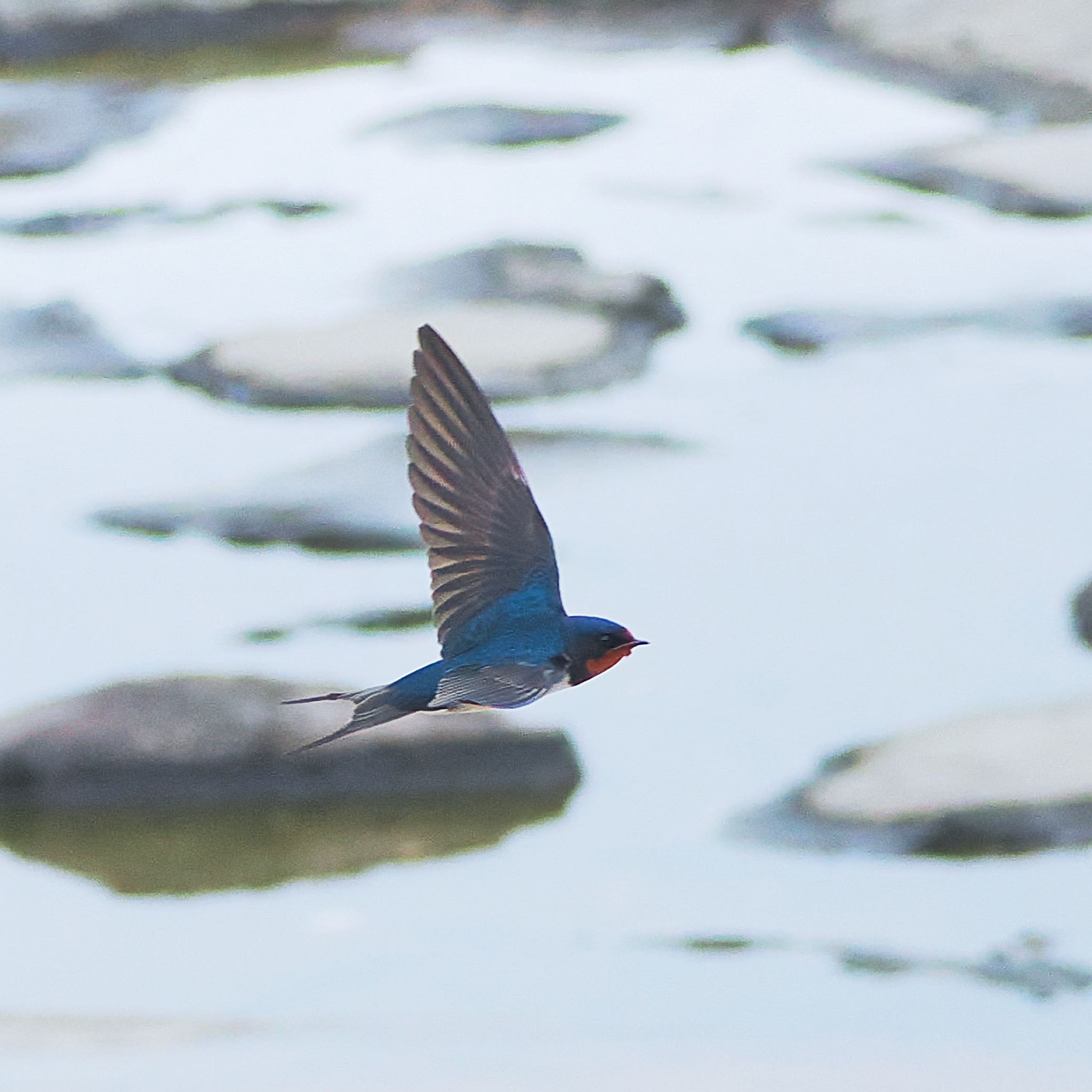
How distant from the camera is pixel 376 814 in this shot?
2123 millimetres

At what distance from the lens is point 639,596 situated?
2.54 metres

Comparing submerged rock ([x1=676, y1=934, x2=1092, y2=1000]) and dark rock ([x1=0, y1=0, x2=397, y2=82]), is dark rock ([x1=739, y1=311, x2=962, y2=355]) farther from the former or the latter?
dark rock ([x1=0, y1=0, x2=397, y2=82])

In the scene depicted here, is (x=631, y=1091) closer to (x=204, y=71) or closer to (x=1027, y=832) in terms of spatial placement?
(x=1027, y=832)

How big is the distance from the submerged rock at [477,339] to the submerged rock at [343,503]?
0.55 feet

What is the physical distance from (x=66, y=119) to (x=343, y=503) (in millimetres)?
1869

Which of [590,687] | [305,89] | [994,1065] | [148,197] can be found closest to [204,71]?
[305,89]

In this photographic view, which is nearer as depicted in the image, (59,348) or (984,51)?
(59,348)

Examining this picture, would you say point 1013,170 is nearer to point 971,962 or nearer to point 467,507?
point 971,962

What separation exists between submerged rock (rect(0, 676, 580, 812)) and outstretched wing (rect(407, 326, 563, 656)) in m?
0.78

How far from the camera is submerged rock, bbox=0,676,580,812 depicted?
214 cm

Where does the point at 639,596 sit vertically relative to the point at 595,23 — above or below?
below

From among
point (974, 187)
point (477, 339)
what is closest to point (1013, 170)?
point (974, 187)

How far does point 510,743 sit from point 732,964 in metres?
0.39

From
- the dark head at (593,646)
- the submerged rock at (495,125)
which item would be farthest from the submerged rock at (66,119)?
the dark head at (593,646)
